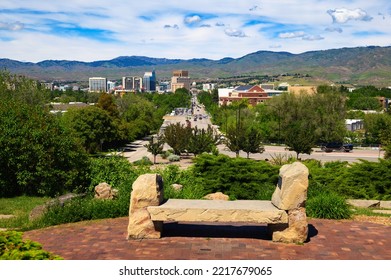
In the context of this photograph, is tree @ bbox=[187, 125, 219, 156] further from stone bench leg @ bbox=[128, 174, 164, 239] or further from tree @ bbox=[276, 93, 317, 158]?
stone bench leg @ bbox=[128, 174, 164, 239]

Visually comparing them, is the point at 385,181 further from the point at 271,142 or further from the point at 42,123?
the point at 271,142

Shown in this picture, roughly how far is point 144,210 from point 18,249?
3781mm

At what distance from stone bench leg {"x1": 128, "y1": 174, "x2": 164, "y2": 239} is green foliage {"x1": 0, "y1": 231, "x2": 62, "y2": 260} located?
11.4 feet

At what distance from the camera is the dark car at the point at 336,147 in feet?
163

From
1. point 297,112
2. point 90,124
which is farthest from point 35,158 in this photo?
point 297,112

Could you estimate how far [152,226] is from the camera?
858 centimetres

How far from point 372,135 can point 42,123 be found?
46543 millimetres

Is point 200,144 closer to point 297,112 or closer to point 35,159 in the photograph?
point 297,112

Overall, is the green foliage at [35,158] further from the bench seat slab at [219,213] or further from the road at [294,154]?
the road at [294,154]

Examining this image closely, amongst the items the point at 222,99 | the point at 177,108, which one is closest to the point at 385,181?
the point at 222,99

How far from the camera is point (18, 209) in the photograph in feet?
42.7

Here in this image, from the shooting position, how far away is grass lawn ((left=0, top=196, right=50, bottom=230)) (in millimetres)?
10459

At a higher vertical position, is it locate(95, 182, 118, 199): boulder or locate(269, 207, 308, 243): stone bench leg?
locate(269, 207, 308, 243): stone bench leg

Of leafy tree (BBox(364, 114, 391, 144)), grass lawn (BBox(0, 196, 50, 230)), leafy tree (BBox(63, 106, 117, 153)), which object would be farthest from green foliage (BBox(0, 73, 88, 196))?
leafy tree (BBox(364, 114, 391, 144))
